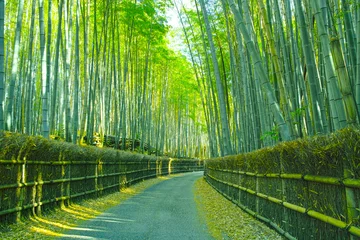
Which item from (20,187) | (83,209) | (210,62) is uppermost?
(210,62)

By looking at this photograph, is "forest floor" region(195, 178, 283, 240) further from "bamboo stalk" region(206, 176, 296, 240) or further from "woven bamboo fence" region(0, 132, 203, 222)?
"woven bamboo fence" region(0, 132, 203, 222)

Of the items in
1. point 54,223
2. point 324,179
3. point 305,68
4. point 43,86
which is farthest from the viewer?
point 43,86

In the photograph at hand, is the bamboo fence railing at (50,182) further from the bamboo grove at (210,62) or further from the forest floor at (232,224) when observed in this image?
the forest floor at (232,224)

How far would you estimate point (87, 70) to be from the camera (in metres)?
11.3

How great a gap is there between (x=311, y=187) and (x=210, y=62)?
39.4 feet

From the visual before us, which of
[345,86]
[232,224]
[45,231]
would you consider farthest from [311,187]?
[45,231]

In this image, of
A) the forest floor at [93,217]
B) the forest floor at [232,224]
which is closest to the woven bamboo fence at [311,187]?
the forest floor at [232,224]

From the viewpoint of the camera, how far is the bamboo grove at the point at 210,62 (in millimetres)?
3902

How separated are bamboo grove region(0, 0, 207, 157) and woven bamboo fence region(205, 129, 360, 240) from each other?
3.40 metres

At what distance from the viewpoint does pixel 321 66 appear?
216 inches

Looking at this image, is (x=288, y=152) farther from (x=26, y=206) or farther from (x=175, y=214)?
(x=26, y=206)

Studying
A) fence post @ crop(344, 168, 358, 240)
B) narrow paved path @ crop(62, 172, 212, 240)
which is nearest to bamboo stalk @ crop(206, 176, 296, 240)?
narrow paved path @ crop(62, 172, 212, 240)

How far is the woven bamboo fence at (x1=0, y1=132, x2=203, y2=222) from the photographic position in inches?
158

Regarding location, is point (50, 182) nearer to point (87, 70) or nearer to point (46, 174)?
point (46, 174)
